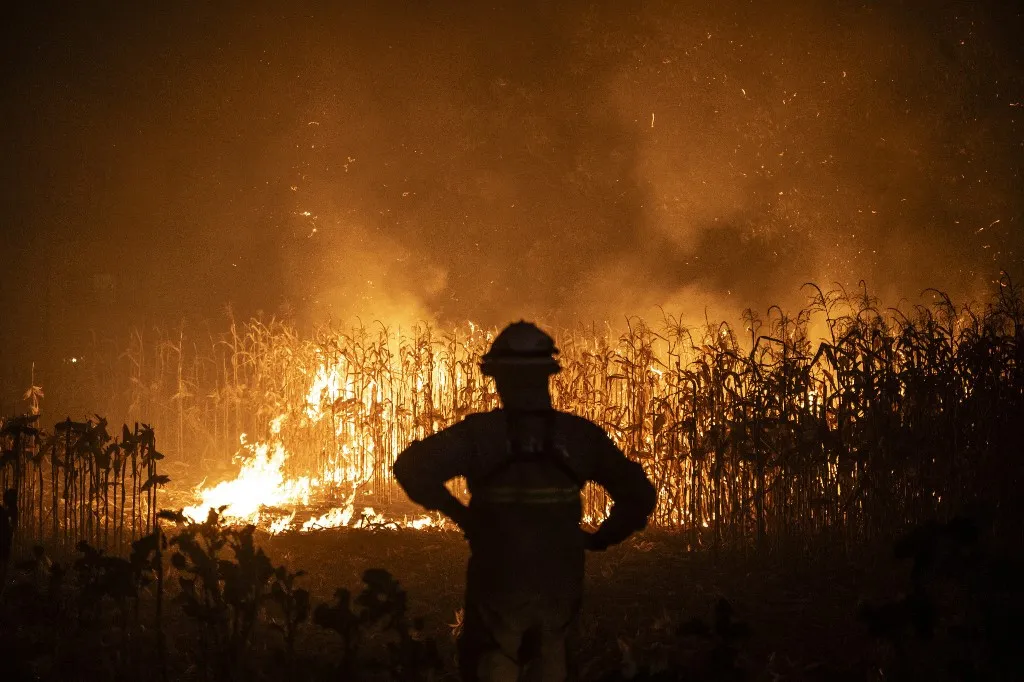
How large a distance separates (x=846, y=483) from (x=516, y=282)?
2360 cm

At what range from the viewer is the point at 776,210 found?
104ft

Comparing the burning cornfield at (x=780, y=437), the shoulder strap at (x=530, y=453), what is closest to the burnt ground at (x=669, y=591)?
the burning cornfield at (x=780, y=437)

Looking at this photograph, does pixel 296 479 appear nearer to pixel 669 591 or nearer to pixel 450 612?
pixel 450 612

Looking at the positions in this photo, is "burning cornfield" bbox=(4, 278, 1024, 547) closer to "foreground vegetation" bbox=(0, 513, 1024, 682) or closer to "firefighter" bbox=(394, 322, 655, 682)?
"foreground vegetation" bbox=(0, 513, 1024, 682)

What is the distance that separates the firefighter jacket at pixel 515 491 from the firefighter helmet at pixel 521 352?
0.20 metres

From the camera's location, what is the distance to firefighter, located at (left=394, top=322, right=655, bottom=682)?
3621mm

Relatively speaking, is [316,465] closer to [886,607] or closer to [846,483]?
[846,483]

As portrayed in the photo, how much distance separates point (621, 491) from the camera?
3854 millimetres

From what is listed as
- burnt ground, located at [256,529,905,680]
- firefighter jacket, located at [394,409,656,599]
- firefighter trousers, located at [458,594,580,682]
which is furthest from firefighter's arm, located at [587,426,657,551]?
burnt ground, located at [256,529,905,680]

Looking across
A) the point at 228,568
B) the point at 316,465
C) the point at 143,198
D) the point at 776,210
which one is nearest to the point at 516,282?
the point at 776,210

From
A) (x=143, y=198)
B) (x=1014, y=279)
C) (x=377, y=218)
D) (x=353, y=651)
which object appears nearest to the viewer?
(x=353, y=651)

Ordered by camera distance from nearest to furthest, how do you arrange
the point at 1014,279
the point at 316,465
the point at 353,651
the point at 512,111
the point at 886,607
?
the point at 886,607, the point at 353,651, the point at 316,465, the point at 1014,279, the point at 512,111

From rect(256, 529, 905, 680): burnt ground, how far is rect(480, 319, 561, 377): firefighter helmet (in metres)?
2.05

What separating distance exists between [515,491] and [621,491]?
52 centimetres
